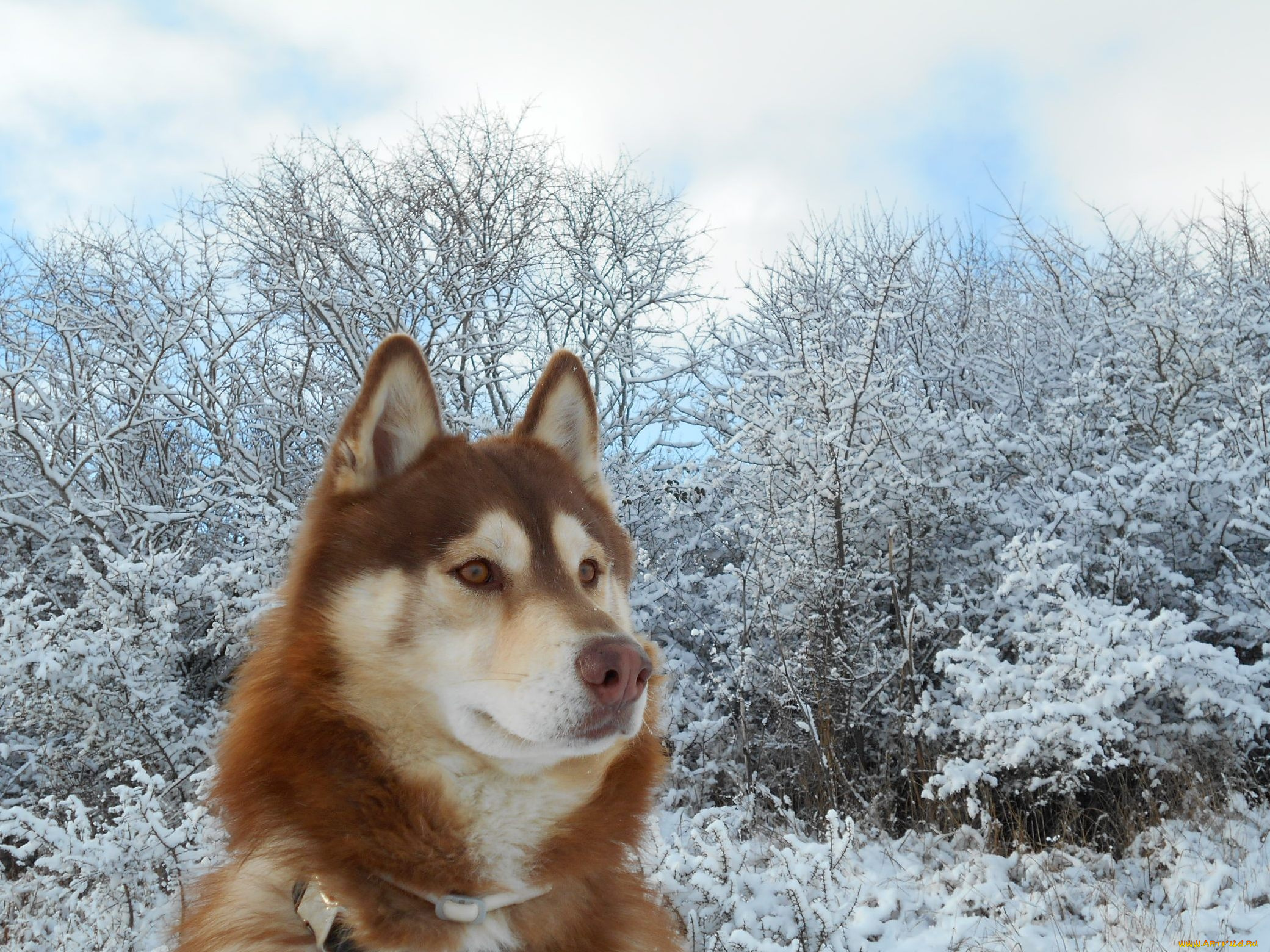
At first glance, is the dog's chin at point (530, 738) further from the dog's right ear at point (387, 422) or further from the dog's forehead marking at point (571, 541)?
the dog's right ear at point (387, 422)

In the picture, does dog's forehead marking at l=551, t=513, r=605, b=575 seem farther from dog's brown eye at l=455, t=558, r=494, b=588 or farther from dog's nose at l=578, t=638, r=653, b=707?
dog's nose at l=578, t=638, r=653, b=707

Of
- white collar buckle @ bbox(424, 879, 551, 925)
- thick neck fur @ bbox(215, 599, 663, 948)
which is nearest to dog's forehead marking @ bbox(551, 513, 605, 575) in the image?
thick neck fur @ bbox(215, 599, 663, 948)

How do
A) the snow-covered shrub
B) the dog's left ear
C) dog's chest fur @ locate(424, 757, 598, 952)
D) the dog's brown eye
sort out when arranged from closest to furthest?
1. dog's chest fur @ locate(424, 757, 598, 952)
2. the dog's brown eye
3. the dog's left ear
4. the snow-covered shrub

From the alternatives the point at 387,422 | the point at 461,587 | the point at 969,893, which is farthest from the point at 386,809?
the point at 969,893

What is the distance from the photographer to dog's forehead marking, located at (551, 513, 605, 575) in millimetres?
2445

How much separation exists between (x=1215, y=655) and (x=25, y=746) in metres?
8.71

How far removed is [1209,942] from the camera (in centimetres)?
378

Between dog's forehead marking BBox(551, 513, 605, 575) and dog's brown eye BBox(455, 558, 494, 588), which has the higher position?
dog's forehead marking BBox(551, 513, 605, 575)

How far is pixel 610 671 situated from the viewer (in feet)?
6.64

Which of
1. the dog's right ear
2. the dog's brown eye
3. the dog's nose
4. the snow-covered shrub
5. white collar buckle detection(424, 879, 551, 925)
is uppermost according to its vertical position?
the dog's right ear

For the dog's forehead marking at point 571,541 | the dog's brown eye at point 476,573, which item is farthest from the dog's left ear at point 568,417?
the dog's brown eye at point 476,573

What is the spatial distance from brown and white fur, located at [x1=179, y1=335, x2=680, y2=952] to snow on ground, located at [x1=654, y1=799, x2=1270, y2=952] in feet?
6.06

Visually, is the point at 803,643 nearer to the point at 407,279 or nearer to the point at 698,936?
the point at 698,936

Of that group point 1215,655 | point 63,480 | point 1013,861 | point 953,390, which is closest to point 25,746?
point 63,480
